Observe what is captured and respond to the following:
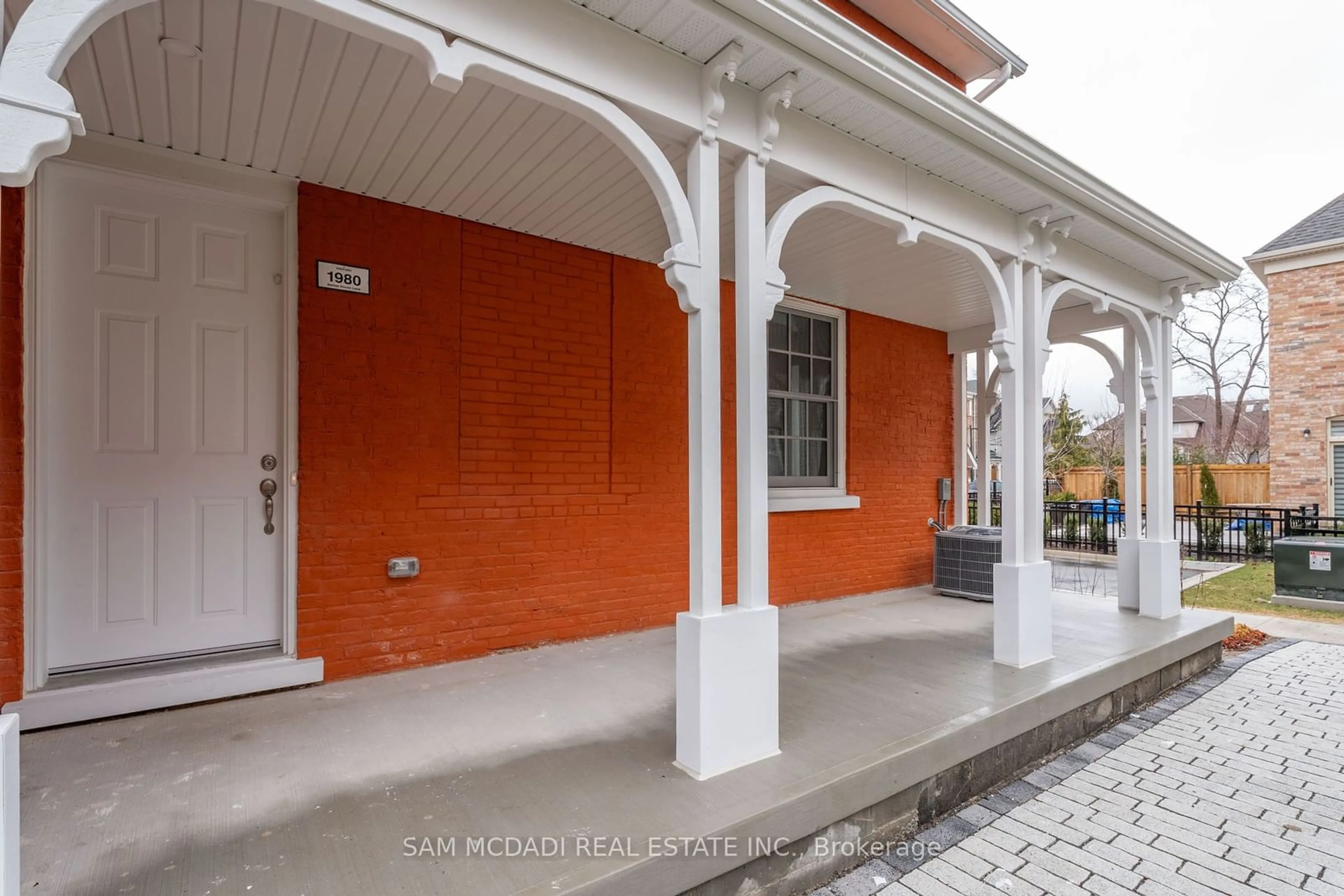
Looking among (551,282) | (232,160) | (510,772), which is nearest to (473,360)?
(551,282)

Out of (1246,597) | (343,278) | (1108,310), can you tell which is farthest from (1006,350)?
(1246,597)

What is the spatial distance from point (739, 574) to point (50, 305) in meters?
3.15

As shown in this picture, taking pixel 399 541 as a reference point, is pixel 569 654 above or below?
below

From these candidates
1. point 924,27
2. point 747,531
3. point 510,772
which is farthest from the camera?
point 924,27

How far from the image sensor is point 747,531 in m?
2.54

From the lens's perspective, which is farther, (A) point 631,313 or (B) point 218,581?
(A) point 631,313

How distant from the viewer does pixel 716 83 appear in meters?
2.41

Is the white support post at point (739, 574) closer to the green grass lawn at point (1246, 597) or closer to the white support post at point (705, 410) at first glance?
the white support post at point (705, 410)

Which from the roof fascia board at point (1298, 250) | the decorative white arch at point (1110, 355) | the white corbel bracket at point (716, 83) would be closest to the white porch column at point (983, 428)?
the decorative white arch at point (1110, 355)

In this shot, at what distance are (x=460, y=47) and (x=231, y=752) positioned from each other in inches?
105

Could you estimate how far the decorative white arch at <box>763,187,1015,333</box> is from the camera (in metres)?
2.63

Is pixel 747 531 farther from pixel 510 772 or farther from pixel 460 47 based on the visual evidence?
pixel 460 47

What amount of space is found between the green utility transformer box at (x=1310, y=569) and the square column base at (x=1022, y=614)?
5.21m

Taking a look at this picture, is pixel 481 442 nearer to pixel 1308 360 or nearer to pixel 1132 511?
pixel 1132 511
